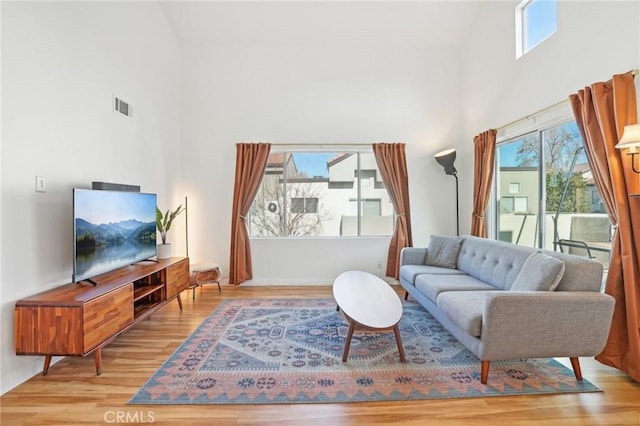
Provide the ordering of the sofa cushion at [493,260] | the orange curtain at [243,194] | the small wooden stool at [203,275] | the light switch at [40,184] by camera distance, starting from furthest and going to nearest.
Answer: the orange curtain at [243,194]
the small wooden stool at [203,275]
the sofa cushion at [493,260]
the light switch at [40,184]

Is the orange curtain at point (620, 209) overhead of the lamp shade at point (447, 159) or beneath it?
beneath

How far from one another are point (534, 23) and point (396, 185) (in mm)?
2486

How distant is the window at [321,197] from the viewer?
4.99 metres

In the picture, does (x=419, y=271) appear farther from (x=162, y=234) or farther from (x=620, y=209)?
(x=162, y=234)

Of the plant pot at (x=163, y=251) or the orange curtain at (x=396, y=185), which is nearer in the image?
the plant pot at (x=163, y=251)

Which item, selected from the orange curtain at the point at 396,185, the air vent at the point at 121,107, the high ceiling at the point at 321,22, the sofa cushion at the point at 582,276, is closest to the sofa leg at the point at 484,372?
the sofa cushion at the point at 582,276

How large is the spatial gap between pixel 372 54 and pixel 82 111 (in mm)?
3978

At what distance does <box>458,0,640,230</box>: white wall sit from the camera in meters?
2.42

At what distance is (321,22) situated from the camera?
450cm

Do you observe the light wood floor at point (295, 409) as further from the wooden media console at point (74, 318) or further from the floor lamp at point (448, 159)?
the floor lamp at point (448, 159)

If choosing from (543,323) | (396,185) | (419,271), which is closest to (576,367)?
(543,323)

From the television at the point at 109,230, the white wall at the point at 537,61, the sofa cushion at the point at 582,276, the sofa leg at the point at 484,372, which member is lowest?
the sofa leg at the point at 484,372

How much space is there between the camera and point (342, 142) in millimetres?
4887

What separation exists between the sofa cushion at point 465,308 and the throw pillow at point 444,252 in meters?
1.05
